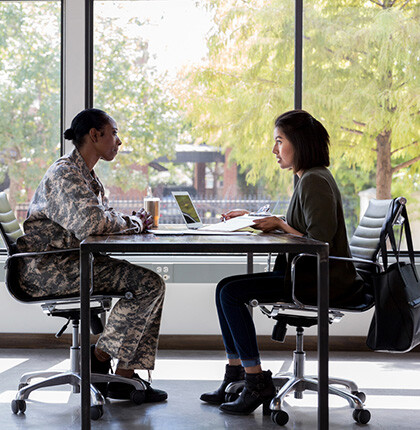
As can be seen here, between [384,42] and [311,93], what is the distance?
1.88ft

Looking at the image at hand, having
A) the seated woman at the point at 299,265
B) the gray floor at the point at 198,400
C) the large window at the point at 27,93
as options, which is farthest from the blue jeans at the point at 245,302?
the large window at the point at 27,93

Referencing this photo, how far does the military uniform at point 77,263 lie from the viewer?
115 inches

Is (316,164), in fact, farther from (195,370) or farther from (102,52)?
(102,52)

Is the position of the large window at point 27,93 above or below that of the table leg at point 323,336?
above

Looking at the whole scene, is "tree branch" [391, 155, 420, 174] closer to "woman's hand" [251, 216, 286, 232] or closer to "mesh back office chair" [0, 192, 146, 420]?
"woman's hand" [251, 216, 286, 232]

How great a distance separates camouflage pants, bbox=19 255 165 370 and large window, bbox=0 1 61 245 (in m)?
1.70

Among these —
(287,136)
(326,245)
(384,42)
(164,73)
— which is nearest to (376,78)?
(384,42)

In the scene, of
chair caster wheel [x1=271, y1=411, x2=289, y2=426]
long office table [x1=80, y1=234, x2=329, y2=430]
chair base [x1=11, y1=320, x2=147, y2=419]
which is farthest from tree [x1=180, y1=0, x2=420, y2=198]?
long office table [x1=80, y1=234, x2=329, y2=430]

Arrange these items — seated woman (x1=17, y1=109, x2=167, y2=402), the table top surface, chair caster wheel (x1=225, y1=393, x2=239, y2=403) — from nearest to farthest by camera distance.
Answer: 1. the table top surface
2. seated woman (x1=17, y1=109, x2=167, y2=402)
3. chair caster wheel (x1=225, y1=393, x2=239, y2=403)

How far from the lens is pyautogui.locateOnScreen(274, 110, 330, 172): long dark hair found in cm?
304

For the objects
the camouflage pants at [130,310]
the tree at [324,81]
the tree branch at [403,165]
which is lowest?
the camouflage pants at [130,310]

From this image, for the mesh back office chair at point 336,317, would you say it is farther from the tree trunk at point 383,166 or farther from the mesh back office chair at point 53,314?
the tree trunk at point 383,166

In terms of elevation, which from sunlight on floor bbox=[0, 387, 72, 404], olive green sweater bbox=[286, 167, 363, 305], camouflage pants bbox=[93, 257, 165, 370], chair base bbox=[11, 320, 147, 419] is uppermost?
olive green sweater bbox=[286, 167, 363, 305]

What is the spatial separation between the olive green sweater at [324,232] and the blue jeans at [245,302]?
10cm
